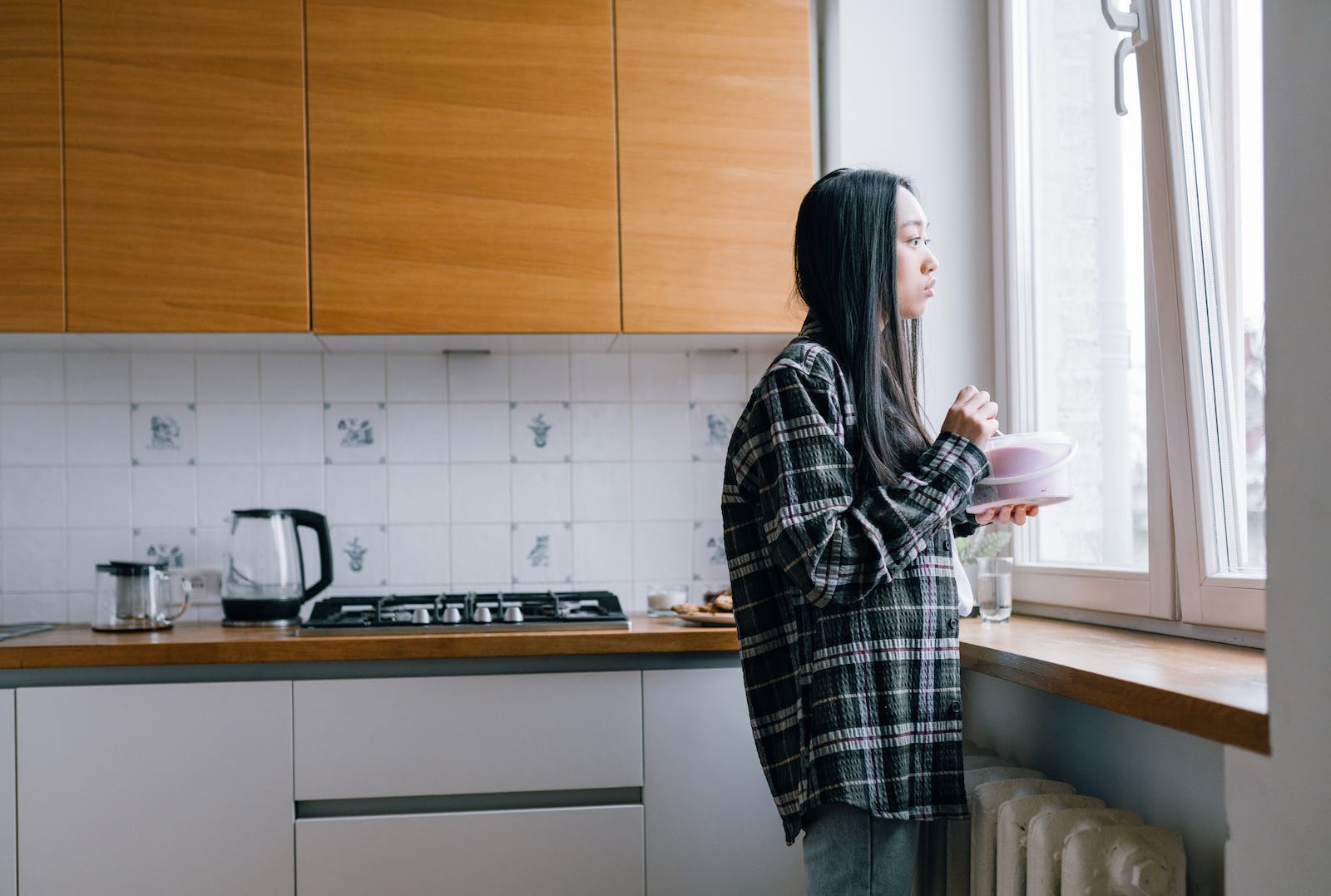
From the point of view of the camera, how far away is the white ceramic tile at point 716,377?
2.46 meters

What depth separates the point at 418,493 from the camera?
7.82 ft

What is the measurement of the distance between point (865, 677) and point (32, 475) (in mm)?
1993

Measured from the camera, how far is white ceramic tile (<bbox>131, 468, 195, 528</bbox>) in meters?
2.32

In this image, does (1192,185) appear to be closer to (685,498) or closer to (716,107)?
(716,107)

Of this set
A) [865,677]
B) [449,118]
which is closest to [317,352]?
[449,118]

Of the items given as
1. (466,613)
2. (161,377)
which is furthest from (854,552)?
(161,377)

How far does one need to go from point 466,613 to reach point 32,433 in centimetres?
113

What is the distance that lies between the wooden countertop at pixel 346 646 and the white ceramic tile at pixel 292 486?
1.69 feet

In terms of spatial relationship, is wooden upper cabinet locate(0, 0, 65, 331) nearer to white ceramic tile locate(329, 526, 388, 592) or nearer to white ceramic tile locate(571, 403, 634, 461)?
white ceramic tile locate(329, 526, 388, 592)

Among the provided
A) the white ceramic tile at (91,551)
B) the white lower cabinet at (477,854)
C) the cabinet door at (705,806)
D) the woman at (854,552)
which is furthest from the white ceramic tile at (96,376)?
the woman at (854,552)

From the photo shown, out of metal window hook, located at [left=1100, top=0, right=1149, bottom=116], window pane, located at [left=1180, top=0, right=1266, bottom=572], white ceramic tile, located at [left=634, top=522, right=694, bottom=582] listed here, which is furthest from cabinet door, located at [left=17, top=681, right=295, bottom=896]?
metal window hook, located at [left=1100, top=0, right=1149, bottom=116]

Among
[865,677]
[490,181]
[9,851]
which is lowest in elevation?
[9,851]

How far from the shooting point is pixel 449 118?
6.78 feet

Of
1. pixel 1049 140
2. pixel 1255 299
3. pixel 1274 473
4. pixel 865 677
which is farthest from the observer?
pixel 1049 140
